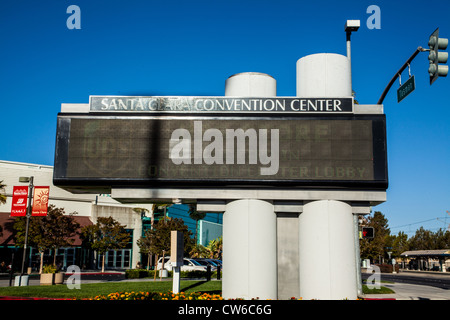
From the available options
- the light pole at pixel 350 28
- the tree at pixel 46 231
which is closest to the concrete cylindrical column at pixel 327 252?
the light pole at pixel 350 28

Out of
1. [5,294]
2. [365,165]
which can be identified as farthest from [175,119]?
[5,294]

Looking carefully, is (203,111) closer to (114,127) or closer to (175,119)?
(175,119)

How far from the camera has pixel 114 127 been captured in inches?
513

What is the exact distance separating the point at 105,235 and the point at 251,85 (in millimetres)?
39634

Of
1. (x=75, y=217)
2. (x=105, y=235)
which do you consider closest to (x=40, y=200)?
(x=105, y=235)

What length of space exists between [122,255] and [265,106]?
46870mm

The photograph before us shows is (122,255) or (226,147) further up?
(226,147)

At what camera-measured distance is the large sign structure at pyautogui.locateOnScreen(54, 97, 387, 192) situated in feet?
42.1

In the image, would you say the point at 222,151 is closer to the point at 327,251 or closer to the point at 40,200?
the point at 327,251

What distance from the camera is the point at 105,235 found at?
4978 cm

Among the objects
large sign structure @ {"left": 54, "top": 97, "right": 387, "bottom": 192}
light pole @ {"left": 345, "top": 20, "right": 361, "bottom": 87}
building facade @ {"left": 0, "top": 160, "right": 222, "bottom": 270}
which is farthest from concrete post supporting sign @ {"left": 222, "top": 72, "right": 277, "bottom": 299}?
building facade @ {"left": 0, "top": 160, "right": 222, "bottom": 270}

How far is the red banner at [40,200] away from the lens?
3207 centimetres

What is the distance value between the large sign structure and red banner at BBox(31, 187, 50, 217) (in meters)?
20.7
